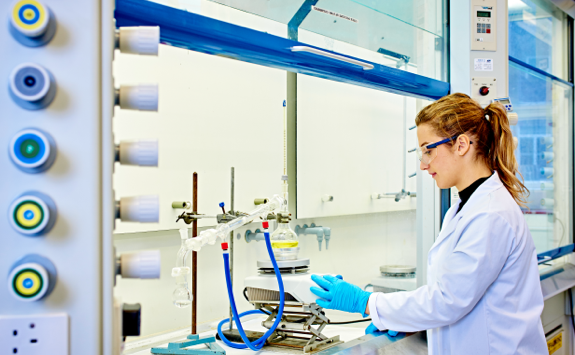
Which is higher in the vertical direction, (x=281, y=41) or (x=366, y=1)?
(x=366, y=1)

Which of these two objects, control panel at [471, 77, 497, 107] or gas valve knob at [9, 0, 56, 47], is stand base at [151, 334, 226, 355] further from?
control panel at [471, 77, 497, 107]

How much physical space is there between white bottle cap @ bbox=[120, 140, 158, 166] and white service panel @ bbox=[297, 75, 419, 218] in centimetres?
153

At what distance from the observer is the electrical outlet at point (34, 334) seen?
589mm

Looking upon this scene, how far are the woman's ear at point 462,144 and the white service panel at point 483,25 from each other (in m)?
0.84

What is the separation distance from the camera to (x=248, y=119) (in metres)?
1.97

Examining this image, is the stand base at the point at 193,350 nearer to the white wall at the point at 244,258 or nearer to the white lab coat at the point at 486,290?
the white wall at the point at 244,258

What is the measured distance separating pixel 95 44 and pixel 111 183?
0.20 metres

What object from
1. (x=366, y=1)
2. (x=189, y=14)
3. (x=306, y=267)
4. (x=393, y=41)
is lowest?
(x=306, y=267)

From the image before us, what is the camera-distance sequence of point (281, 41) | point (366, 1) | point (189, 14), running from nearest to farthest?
point (189, 14)
point (281, 41)
point (366, 1)

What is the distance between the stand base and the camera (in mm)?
1367

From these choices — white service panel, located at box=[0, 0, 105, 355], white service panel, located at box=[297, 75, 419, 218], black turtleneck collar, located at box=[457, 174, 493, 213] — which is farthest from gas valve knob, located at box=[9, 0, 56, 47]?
white service panel, located at box=[297, 75, 419, 218]

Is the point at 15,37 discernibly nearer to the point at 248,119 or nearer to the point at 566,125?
the point at 248,119

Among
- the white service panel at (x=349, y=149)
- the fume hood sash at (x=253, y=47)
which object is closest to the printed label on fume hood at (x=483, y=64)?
the fume hood sash at (x=253, y=47)

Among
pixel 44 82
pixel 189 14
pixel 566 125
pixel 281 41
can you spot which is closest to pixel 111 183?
pixel 44 82
